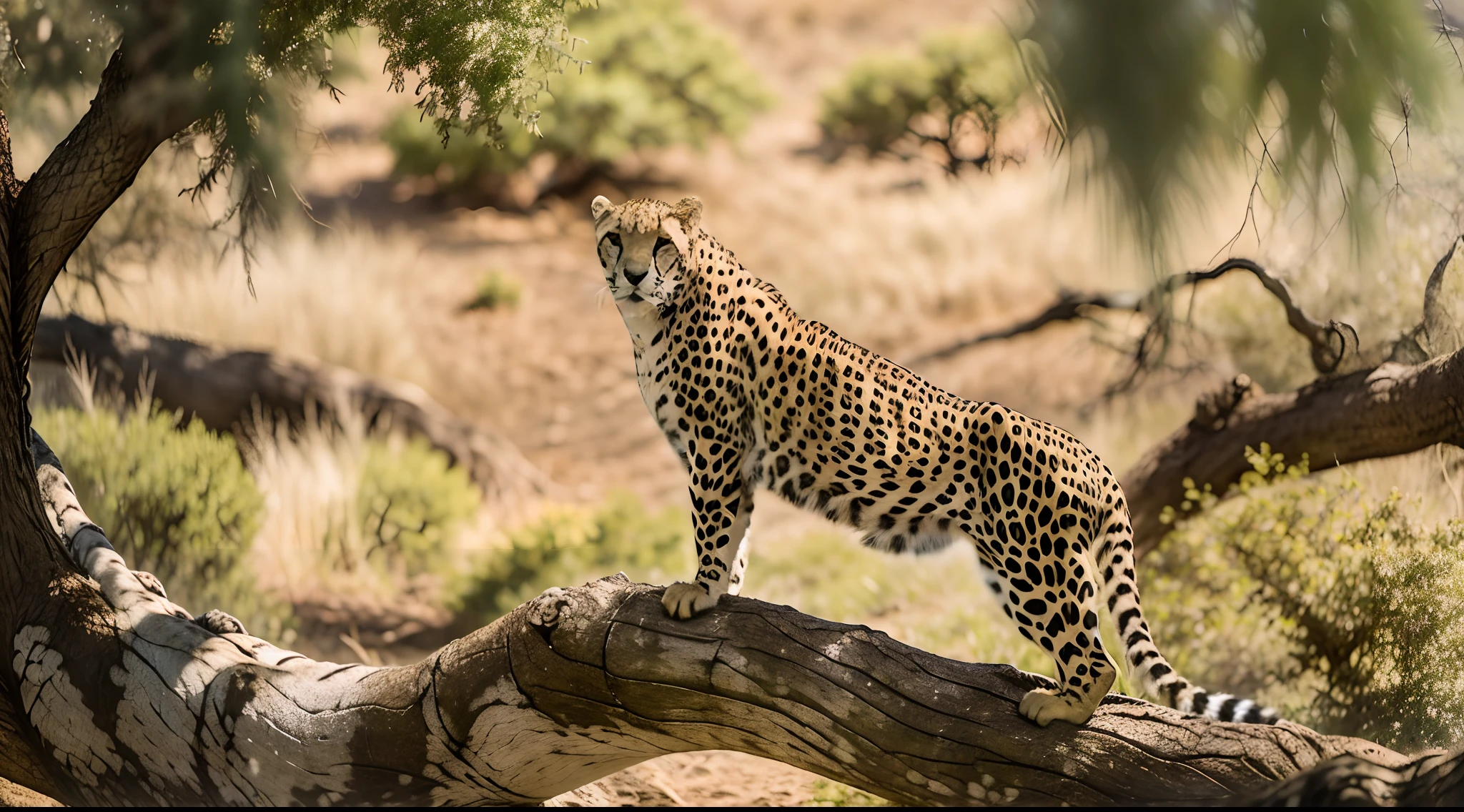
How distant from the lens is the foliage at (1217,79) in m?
1.80

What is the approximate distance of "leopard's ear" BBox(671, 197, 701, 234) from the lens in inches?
145

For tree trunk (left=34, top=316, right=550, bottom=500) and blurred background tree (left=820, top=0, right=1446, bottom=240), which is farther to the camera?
tree trunk (left=34, top=316, right=550, bottom=500)

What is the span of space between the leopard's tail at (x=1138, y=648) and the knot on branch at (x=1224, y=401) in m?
3.03

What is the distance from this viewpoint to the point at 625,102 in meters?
13.3

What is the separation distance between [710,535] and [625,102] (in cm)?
1067

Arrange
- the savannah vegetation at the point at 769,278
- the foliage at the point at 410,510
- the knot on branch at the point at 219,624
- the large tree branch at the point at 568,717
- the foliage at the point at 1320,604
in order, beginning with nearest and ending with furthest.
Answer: the savannah vegetation at the point at 769,278, the large tree branch at the point at 568,717, the knot on branch at the point at 219,624, the foliage at the point at 1320,604, the foliage at the point at 410,510

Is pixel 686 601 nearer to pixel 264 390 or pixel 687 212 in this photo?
pixel 687 212

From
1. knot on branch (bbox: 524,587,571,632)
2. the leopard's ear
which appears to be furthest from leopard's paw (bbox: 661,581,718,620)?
the leopard's ear

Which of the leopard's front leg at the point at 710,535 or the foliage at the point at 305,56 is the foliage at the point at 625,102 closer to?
the foliage at the point at 305,56

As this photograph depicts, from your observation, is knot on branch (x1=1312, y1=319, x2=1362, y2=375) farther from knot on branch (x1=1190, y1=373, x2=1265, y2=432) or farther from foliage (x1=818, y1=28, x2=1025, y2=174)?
foliage (x1=818, y1=28, x2=1025, y2=174)

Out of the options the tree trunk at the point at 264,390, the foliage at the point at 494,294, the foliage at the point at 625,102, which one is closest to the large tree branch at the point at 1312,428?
the tree trunk at the point at 264,390

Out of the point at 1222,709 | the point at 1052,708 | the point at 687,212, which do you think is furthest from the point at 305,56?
the point at 1222,709

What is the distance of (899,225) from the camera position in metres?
13.4

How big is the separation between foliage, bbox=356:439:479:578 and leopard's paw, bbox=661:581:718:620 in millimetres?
5662
